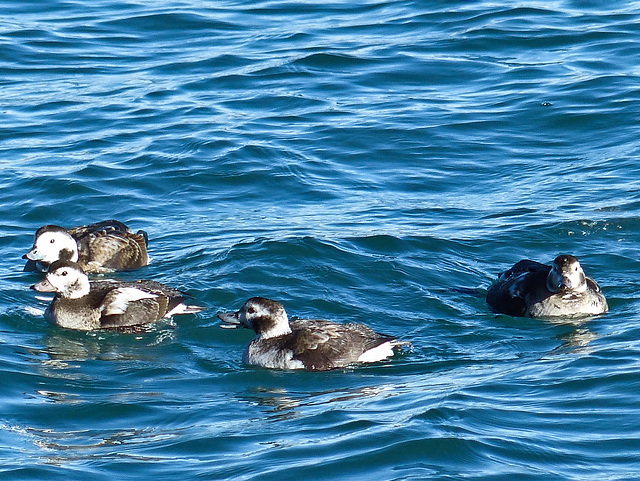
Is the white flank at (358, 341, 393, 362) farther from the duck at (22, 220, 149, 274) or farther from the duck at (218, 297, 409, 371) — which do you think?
the duck at (22, 220, 149, 274)

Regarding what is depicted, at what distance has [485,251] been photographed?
12914 millimetres

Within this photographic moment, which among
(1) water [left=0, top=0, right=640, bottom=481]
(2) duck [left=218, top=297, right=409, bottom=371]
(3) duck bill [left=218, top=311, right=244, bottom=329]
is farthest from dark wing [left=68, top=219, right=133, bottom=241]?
(2) duck [left=218, top=297, right=409, bottom=371]

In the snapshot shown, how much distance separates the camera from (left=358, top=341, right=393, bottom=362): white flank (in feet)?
32.0

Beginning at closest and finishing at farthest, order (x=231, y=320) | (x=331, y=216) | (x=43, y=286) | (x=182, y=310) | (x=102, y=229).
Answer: (x=231, y=320) → (x=182, y=310) → (x=43, y=286) → (x=102, y=229) → (x=331, y=216)

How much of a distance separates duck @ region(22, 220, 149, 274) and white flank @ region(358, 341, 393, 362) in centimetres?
383

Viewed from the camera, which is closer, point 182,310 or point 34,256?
point 182,310

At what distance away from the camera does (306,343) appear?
988 centimetres

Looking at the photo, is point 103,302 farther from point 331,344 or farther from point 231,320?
point 331,344

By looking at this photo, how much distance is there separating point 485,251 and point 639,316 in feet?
7.78

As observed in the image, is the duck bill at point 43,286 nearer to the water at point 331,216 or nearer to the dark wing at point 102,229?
the water at point 331,216

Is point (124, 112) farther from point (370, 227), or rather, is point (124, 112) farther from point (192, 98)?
point (370, 227)

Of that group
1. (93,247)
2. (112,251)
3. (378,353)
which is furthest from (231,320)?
(93,247)

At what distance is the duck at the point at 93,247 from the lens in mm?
12594

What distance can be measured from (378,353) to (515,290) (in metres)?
2.00
